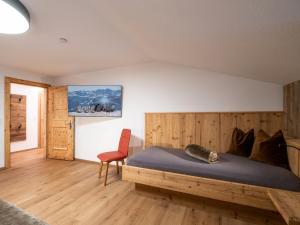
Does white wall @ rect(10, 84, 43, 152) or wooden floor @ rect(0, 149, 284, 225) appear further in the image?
white wall @ rect(10, 84, 43, 152)

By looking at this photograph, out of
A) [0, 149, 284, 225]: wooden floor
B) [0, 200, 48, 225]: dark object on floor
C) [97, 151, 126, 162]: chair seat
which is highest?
[0, 200, 48, 225]: dark object on floor

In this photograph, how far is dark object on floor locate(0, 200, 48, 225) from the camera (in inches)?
37.3

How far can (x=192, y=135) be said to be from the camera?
3.15 meters

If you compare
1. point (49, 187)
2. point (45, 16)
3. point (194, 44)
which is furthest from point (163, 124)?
point (45, 16)

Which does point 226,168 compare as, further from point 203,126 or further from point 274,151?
point 203,126

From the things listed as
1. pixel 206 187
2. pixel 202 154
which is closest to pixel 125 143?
pixel 202 154

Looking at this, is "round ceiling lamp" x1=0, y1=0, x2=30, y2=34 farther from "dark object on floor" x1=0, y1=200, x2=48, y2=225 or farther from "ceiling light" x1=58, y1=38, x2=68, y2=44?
"dark object on floor" x1=0, y1=200, x2=48, y2=225

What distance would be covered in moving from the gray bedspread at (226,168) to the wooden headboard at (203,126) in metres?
0.55

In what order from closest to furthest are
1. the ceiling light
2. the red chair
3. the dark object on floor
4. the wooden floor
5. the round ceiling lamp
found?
the dark object on floor
the round ceiling lamp
the wooden floor
the ceiling light
the red chair

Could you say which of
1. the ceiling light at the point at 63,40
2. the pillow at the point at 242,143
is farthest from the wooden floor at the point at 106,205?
the ceiling light at the point at 63,40

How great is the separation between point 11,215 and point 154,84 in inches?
115

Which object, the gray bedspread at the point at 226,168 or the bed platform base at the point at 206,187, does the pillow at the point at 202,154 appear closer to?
the gray bedspread at the point at 226,168

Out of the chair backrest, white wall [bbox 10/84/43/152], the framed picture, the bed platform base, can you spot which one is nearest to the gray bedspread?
the bed platform base

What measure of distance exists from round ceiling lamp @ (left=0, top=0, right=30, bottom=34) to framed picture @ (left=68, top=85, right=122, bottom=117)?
199 centimetres
